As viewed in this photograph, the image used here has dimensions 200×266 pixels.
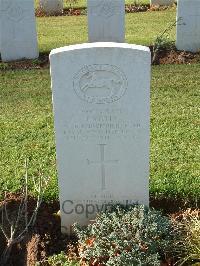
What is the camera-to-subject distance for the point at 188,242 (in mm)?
3730

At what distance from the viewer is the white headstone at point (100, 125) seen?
3.66m

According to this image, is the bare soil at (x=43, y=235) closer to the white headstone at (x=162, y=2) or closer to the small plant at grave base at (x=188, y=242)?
the small plant at grave base at (x=188, y=242)

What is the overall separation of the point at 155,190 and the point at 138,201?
59 centimetres

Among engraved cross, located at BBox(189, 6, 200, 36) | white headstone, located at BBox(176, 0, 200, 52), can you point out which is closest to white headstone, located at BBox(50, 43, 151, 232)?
white headstone, located at BBox(176, 0, 200, 52)

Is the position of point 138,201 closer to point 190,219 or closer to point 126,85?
point 190,219

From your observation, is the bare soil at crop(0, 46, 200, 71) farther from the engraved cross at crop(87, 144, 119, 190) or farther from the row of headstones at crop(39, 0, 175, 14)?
the row of headstones at crop(39, 0, 175, 14)

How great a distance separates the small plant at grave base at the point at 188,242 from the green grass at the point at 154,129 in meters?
0.76

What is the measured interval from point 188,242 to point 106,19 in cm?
736

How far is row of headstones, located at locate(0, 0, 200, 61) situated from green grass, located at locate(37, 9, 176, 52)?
1.03 meters

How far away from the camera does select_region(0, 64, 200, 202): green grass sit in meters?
5.08

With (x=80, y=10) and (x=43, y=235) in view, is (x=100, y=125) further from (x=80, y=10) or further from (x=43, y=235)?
(x=80, y=10)

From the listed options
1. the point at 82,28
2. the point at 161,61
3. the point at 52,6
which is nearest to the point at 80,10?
the point at 52,6

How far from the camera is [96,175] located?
160 inches

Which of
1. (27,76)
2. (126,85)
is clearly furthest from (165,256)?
(27,76)
